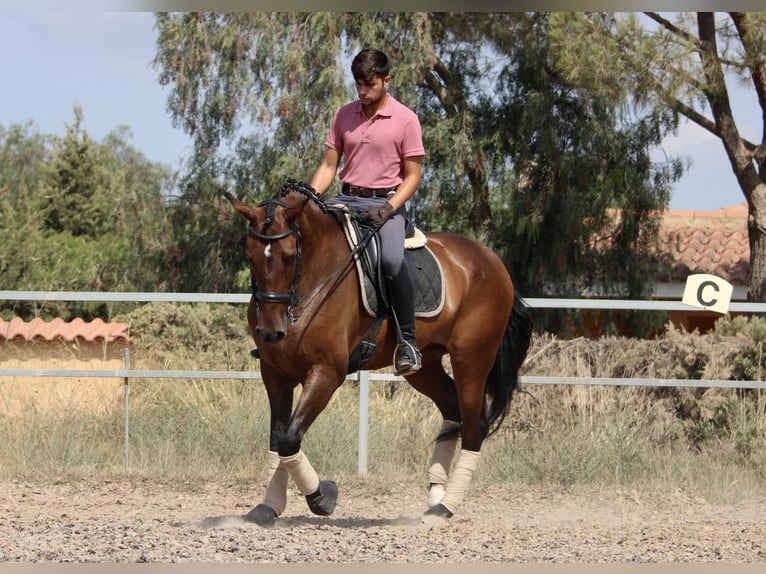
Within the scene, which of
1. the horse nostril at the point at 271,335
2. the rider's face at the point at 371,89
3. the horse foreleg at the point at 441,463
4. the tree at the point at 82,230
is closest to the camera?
the horse nostril at the point at 271,335

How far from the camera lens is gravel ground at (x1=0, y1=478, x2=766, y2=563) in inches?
213


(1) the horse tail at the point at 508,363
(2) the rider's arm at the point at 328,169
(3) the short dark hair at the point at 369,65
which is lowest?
(1) the horse tail at the point at 508,363

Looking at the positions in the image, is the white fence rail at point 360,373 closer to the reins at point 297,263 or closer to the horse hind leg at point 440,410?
the horse hind leg at point 440,410

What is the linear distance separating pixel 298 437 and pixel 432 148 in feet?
35.4

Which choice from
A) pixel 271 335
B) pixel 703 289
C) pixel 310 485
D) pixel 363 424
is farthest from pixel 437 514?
pixel 703 289

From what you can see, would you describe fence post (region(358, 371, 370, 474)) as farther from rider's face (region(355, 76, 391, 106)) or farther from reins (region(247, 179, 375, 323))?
rider's face (region(355, 76, 391, 106))

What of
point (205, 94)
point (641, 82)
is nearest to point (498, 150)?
point (641, 82)

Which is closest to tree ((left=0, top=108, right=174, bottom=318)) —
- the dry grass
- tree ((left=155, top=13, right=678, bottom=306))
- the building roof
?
tree ((left=155, top=13, right=678, bottom=306))

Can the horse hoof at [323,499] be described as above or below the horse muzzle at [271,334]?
below

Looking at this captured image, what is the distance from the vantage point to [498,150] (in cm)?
1659

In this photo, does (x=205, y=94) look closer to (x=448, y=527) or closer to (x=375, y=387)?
(x=375, y=387)

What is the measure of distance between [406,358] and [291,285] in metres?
0.97

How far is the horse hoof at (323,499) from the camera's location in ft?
21.2

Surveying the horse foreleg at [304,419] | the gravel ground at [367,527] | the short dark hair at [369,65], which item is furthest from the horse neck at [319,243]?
the gravel ground at [367,527]
